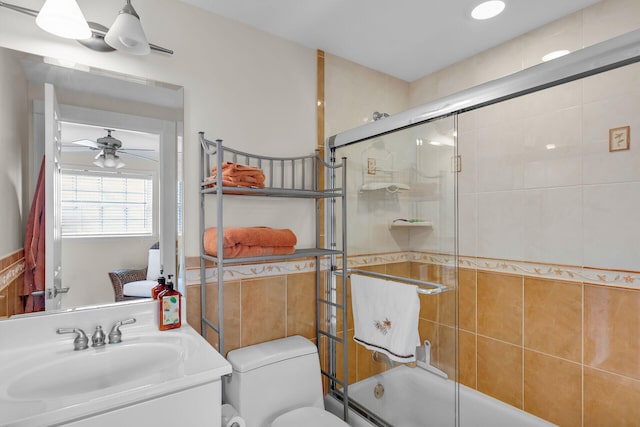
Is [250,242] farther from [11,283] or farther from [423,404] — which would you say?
[423,404]

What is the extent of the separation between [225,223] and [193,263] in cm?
23

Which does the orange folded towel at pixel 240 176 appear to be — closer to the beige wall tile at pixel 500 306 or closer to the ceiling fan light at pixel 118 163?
the ceiling fan light at pixel 118 163

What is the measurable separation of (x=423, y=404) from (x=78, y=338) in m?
1.39

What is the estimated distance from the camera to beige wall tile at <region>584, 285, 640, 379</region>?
147 centimetres

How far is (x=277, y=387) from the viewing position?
5.02ft

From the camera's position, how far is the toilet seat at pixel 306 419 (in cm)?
143

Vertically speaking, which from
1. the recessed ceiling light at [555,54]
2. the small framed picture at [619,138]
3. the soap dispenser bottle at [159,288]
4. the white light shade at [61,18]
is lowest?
the soap dispenser bottle at [159,288]

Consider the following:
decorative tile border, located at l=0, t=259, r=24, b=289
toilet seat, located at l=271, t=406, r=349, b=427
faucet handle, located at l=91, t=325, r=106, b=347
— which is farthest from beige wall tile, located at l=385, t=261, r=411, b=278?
decorative tile border, located at l=0, t=259, r=24, b=289

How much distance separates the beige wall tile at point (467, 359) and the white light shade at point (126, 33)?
214 centimetres

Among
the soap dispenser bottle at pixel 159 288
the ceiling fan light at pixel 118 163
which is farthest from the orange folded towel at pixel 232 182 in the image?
the soap dispenser bottle at pixel 159 288

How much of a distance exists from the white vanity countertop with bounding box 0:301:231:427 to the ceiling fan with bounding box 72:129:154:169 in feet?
1.84

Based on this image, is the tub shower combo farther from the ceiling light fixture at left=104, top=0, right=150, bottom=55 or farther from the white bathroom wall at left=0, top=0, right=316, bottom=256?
the ceiling light fixture at left=104, top=0, right=150, bottom=55

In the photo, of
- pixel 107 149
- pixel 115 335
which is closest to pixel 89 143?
pixel 107 149

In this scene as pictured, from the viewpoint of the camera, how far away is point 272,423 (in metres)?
1.45
